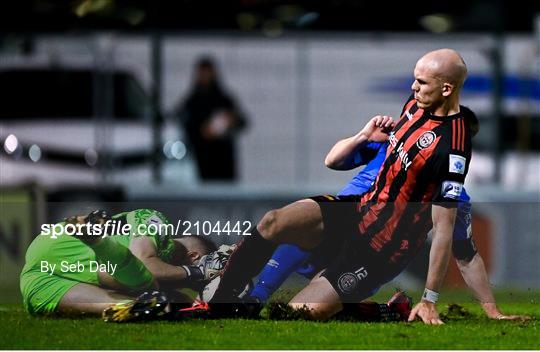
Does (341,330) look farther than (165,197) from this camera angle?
Result: No

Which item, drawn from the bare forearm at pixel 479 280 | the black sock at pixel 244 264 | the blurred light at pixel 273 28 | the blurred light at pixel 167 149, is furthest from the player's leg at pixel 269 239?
the blurred light at pixel 273 28

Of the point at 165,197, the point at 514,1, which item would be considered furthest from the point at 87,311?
the point at 514,1

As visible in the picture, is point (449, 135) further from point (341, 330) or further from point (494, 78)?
point (494, 78)

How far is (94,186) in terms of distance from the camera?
444 inches

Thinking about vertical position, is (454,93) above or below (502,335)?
above

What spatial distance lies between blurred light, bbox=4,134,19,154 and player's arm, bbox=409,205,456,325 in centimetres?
572

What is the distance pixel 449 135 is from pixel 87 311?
1816mm

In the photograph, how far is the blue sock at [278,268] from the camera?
706 cm

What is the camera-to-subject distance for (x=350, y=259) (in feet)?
23.0

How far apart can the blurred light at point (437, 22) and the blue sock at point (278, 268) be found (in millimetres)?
5226

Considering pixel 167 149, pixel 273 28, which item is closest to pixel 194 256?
pixel 167 149

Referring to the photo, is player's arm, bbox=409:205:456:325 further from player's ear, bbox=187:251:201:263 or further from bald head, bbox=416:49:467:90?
player's ear, bbox=187:251:201:263

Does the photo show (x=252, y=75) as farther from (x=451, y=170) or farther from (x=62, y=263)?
(x=451, y=170)

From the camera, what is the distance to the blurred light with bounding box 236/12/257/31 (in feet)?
39.1
